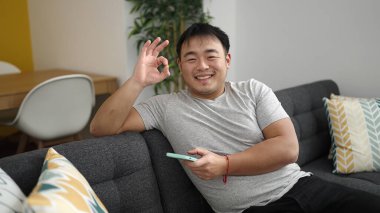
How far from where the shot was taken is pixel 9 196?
917 millimetres

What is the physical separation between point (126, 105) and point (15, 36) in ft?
10.1

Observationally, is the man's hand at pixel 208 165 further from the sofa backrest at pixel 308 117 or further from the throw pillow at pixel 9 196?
the sofa backrest at pixel 308 117

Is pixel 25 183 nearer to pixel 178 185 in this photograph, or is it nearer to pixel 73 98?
pixel 178 185

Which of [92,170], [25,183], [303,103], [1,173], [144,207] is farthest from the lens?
[303,103]

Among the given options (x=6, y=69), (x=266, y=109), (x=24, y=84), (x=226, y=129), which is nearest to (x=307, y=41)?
(x=266, y=109)

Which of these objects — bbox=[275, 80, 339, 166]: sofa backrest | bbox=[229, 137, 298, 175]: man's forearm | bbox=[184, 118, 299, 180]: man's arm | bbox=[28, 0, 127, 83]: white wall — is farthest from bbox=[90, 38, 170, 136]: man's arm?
bbox=[28, 0, 127, 83]: white wall

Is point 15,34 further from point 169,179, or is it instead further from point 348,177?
point 348,177

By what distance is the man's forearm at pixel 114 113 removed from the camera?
4.47ft

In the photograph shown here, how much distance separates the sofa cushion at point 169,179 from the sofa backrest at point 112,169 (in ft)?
0.10

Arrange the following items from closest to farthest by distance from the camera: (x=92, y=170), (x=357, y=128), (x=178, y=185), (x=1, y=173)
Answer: (x=1, y=173) < (x=92, y=170) < (x=178, y=185) < (x=357, y=128)

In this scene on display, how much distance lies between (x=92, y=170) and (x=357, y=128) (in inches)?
53.8

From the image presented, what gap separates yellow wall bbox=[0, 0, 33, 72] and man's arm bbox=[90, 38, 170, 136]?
2.94 metres

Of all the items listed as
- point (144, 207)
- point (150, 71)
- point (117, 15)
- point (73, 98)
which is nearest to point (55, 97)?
point (73, 98)

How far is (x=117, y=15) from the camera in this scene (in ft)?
9.64
